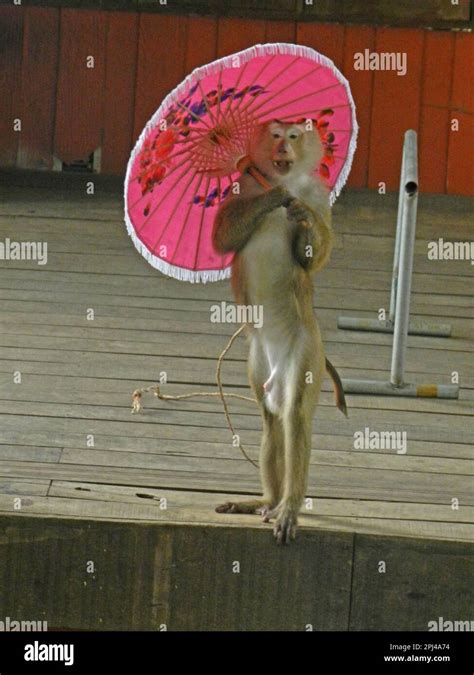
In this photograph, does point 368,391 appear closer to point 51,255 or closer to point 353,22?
point 51,255

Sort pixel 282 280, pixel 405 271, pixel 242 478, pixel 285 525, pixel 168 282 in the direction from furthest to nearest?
1. pixel 168 282
2. pixel 405 271
3. pixel 242 478
4. pixel 282 280
5. pixel 285 525

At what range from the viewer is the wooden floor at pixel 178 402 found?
141 inches

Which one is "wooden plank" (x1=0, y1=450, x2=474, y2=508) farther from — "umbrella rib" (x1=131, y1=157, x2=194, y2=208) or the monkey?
"umbrella rib" (x1=131, y1=157, x2=194, y2=208)

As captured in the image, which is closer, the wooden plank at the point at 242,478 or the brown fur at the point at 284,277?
the brown fur at the point at 284,277

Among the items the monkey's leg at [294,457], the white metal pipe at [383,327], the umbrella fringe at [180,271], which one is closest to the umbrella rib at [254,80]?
the umbrella fringe at [180,271]

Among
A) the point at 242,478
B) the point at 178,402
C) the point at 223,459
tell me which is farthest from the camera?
the point at 178,402

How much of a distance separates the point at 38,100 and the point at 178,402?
13.4 feet

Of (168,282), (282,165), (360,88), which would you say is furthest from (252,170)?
(360,88)

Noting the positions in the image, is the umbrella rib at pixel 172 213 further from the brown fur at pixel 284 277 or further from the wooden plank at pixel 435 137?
the wooden plank at pixel 435 137

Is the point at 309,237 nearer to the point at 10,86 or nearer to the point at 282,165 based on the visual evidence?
the point at 282,165

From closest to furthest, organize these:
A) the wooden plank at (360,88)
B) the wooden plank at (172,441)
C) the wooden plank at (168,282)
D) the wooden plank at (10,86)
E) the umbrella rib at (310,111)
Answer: the umbrella rib at (310,111), the wooden plank at (172,441), the wooden plank at (168,282), the wooden plank at (360,88), the wooden plank at (10,86)

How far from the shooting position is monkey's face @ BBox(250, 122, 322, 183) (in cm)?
336

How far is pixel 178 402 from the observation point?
4.54 metres
